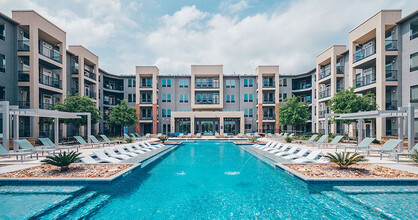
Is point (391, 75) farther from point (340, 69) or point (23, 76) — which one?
point (23, 76)

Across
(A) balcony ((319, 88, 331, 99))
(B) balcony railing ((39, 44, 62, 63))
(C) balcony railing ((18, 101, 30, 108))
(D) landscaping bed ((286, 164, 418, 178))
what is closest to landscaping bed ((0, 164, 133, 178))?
(D) landscaping bed ((286, 164, 418, 178))

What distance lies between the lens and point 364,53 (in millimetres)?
20344

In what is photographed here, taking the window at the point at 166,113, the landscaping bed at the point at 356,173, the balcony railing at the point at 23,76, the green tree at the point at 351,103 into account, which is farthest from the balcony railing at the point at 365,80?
the balcony railing at the point at 23,76

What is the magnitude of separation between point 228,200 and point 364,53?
2375 centimetres

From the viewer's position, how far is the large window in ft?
53.0

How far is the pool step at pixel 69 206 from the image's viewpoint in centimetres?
449

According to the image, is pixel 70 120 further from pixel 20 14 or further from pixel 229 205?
pixel 229 205

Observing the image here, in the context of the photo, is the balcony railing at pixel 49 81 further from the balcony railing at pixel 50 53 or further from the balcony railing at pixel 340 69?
the balcony railing at pixel 340 69

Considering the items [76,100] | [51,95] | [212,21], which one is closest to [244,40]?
[212,21]

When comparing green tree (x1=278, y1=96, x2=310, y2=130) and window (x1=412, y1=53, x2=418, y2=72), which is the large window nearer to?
window (x1=412, y1=53, x2=418, y2=72)

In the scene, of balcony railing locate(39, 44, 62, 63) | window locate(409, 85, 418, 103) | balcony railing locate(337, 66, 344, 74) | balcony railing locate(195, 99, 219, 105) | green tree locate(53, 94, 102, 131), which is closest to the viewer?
window locate(409, 85, 418, 103)

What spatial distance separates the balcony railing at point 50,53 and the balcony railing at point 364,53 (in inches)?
1296

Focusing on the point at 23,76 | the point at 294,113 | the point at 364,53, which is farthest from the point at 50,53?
the point at 364,53

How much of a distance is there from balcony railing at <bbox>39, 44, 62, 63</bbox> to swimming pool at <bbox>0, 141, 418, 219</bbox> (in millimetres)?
19248
